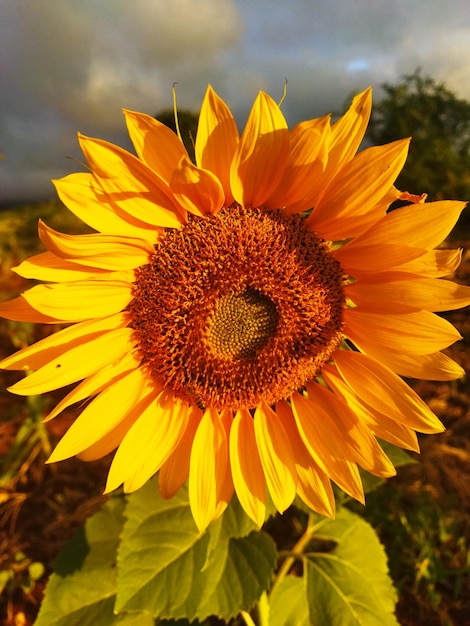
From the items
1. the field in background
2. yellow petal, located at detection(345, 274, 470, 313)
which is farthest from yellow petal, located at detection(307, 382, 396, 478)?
the field in background

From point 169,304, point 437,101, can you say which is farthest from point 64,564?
point 437,101

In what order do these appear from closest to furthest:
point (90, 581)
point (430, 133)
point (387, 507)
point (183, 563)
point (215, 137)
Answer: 1. point (215, 137)
2. point (183, 563)
3. point (90, 581)
4. point (387, 507)
5. point (430, 133)

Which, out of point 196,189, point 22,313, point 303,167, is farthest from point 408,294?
point 22,313

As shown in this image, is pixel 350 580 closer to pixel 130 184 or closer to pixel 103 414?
pixel 103 414

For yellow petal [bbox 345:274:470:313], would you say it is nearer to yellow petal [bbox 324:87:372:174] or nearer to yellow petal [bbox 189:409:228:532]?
yellow petal [bbox 324:87:372:174]

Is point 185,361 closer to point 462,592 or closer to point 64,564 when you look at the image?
point 64,564

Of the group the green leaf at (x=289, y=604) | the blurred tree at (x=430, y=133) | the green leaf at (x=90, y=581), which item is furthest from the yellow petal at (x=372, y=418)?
the blurred tree at (x=430, y=133)
